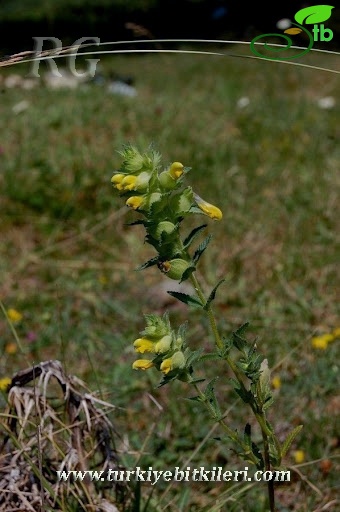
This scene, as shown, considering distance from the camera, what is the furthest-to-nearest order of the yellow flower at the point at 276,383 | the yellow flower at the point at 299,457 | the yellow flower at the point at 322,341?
the yellow flower at the point at 322,341 → the yellow flower at the point at 276,383 → the yellow flower at the point at 299,457

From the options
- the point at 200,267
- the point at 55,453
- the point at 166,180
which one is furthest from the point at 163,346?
the point at 200,267

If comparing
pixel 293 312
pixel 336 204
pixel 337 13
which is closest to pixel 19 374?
pixel 293 312

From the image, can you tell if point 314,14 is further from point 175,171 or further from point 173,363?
point 173,363

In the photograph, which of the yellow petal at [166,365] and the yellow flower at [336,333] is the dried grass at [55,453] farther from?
the yellow flower at [336,333]

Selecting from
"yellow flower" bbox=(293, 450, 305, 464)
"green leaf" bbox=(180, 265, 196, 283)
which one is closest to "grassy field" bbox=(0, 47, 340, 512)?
"yellow flower" bbox=(293, 450, 305, 464)

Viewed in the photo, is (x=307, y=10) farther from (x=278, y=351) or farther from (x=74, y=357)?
(x=74, y=357)

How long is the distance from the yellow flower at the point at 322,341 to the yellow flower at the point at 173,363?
1256mm

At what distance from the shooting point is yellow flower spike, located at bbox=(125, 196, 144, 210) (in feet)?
3.78

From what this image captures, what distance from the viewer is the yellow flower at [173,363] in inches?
46.3

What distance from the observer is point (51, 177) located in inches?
143

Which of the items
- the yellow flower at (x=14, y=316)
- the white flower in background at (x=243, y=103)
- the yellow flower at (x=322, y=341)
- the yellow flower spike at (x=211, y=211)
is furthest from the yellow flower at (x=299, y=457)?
the white flower in background at (x=243, y=103)

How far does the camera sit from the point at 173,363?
1.19 metres

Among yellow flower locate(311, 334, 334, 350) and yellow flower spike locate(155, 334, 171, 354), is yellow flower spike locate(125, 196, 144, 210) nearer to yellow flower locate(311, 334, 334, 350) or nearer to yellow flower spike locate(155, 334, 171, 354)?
yellow flower spike locate(155, 334, 171, 354)

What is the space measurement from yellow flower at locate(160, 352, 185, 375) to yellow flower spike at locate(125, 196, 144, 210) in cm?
24
